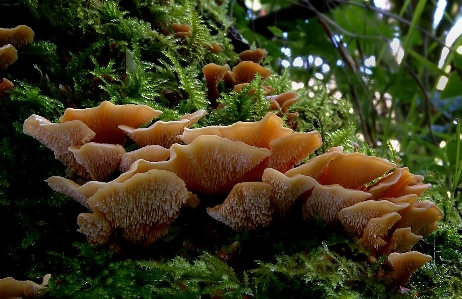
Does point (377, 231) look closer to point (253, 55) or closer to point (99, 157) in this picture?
point (99, 157)

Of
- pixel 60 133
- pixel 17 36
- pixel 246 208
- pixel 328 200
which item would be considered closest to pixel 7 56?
pixel 17 36

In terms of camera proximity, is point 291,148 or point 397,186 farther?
point 397,186

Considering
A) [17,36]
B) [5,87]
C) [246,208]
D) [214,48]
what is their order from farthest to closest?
1. [214,48]
2. [17,36]
3. [5,87]
4. [246,208]

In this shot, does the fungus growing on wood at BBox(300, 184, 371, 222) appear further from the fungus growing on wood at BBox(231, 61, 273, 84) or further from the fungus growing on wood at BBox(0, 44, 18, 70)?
the fungus growing on wood at BBox(0, 44, 18, 70)

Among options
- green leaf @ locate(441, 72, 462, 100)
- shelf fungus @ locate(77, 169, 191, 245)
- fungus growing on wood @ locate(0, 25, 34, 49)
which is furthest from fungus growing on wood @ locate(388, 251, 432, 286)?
green leaf @ locate(441, 72, 462, 100)

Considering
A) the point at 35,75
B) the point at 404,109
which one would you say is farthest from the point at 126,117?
the point at 404,109

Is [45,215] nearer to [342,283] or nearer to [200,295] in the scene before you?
[200,295]
